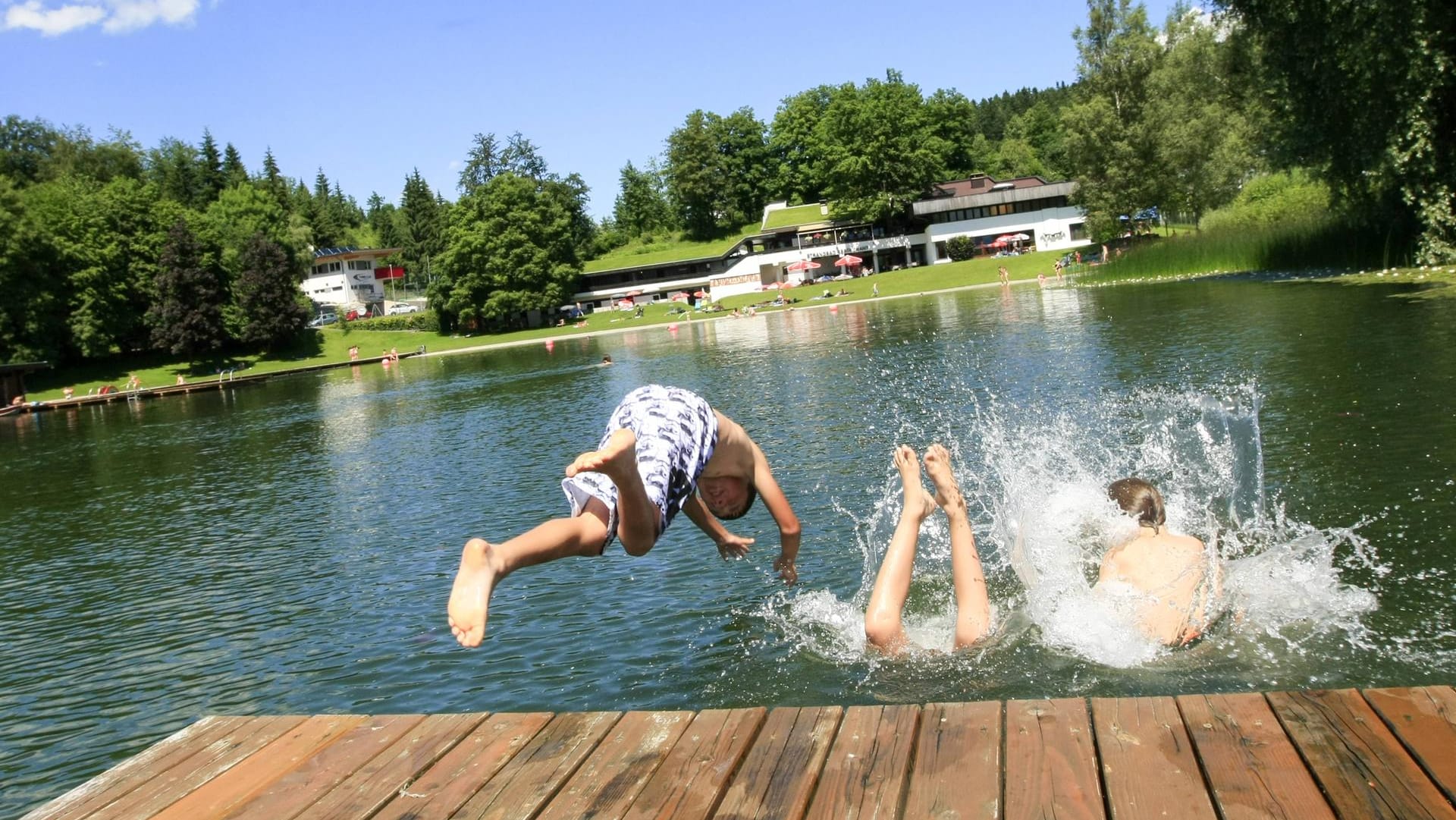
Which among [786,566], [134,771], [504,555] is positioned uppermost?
[504,555]

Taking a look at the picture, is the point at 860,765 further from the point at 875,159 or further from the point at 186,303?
the point at 875,159

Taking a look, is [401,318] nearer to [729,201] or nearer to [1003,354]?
[729,201]

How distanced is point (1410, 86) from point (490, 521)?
93.9 ft

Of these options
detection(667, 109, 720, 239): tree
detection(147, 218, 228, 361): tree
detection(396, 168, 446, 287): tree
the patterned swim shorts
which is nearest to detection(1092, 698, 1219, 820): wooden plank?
the patterned swim shorts

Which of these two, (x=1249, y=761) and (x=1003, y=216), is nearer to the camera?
(x=1249, y=761)

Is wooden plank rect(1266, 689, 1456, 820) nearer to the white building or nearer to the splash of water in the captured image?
the splash of water

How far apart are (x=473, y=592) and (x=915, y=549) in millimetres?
3290

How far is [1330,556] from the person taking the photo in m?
8.92

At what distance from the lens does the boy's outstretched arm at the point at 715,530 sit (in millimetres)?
7195

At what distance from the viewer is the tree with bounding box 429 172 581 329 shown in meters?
92.1

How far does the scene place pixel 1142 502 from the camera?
7770 mm

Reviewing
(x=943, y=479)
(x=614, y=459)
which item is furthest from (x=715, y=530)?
(x=614, y=459)

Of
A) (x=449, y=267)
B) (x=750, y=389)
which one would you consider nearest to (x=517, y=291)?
(x=449, y=267)

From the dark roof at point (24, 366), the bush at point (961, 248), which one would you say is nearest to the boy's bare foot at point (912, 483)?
the dark roof at point (24, 366)
